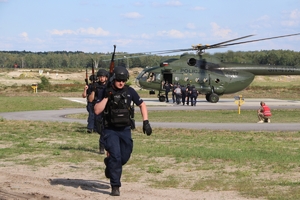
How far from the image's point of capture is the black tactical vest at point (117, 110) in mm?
9102

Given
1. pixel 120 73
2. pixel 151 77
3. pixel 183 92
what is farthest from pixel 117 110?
pixel 151 77

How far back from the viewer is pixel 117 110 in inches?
359

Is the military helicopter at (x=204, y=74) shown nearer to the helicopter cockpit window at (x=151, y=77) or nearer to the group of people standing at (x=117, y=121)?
the helicopter cockpit window at (x=151, y=77)

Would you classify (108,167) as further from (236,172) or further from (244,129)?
(244,129)

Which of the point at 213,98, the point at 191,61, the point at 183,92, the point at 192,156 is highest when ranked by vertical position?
the point at 191,61

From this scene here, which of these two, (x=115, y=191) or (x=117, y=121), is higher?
(x=117, y=121)

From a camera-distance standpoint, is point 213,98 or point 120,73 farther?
point 213,98

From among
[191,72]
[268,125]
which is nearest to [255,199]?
[268,125]

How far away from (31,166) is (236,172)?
4256 millimetres

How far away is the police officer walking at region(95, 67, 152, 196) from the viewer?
910 centimetres

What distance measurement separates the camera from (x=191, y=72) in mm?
43156

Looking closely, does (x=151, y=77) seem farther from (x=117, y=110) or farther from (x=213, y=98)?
(x=117, y=110)

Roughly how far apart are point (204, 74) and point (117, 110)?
3445cm

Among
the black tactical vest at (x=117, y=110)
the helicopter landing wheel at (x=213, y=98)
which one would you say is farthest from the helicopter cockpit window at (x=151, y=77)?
the black tactical vest at (x=117, y=110)
